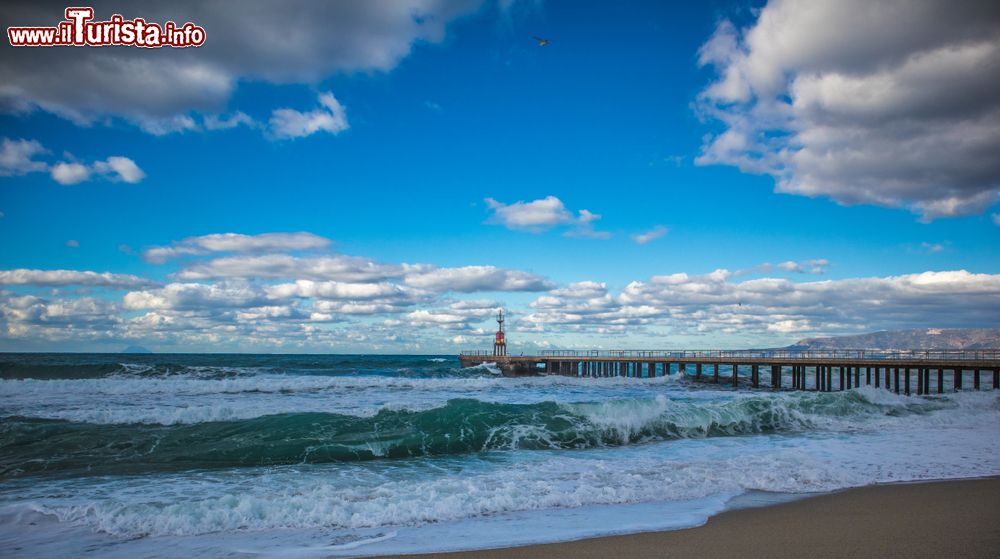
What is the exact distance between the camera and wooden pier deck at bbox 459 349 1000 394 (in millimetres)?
32312

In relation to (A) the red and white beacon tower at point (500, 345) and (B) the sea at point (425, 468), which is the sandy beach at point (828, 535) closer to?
(B) the sea at point (425, 468)

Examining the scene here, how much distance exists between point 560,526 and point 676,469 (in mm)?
4523

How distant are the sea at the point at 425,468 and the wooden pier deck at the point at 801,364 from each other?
Result: 1286 centimetres

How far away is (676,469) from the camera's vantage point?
10578 mm

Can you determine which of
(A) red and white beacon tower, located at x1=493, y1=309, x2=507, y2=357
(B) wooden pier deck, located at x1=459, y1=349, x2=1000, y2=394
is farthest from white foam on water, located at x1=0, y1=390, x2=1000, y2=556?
(A) red and white beacon tower, located at x1=493, y1=309, x2=507, y2=357

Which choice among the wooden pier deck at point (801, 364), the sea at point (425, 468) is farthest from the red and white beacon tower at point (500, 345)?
the sea at point (425, 468)

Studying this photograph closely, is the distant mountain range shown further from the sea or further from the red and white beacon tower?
the sea

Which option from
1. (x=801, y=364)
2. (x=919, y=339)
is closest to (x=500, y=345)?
(x=801, y=364)

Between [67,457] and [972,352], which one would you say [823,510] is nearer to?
[67,457]

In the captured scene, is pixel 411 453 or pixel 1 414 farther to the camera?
pixel 1 414

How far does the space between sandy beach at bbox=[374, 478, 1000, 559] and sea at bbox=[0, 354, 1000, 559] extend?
453 mm

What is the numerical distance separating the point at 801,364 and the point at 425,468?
3397cm

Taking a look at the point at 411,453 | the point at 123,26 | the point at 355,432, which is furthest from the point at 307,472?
the point at 123,26

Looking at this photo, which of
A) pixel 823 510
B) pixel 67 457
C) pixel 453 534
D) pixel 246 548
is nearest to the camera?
pixel 246 548
